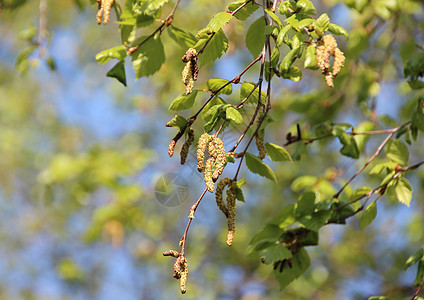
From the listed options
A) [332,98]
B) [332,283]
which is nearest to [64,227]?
[332,283]

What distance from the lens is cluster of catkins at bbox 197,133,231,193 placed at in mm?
1285

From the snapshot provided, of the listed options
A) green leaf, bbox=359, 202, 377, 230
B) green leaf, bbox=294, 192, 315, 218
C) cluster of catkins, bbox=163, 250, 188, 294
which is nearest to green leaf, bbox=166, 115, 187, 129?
cluster of catkins, bbox=163, 250, 188, 294

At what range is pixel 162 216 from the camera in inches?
310

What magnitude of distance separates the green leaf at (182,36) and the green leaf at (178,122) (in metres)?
0.58

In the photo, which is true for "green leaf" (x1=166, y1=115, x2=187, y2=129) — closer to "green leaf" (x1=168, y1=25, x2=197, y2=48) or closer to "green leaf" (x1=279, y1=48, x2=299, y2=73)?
"green leaf" (x1=279, y1=48, x2=299, y2=73)

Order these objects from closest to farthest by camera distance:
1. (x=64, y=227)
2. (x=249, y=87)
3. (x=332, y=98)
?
(x=249, y=87), (x=332, y=98), (x=64, y=227)

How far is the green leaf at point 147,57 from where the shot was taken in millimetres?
1904

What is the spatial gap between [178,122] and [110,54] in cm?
46

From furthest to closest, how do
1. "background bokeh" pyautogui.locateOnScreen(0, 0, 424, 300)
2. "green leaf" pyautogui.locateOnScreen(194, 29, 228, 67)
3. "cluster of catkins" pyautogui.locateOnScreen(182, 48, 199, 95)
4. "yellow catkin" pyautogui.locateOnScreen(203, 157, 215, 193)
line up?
"background bokeh" pyautogui.locateOnScreen(0, 0, 424, 300), "green leaf" pyautogui.locateOnScreen(194, 29, 228, 67), "cluster of catkins" pyautogui.locateOnScreen(182, 48, 199, 95), "yellow catkin" pyautogui.locateOnScreen(203, 157, 215, 193)

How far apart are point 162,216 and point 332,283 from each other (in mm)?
2871

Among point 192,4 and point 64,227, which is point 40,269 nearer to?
point 64,227

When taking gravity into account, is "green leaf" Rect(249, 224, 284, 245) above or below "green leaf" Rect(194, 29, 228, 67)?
below

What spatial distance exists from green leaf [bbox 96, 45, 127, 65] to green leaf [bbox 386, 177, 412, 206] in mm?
1141

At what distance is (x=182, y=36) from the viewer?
1967 mm
